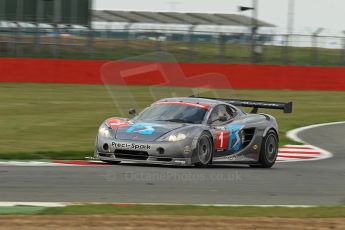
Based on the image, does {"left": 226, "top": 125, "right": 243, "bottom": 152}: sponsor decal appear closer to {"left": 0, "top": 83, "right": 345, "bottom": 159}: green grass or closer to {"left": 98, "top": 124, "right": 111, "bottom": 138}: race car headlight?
{"left": 0, "top": 83, "right": 345, "bottom": 159}: green grass

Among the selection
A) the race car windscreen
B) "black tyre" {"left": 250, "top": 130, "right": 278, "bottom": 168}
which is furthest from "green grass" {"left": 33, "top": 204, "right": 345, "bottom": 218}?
"black tyre" {"left": 250, "top": 130, "right": 278, "bottom": 168}

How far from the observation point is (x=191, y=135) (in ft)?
39.4

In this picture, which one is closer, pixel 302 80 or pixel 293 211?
pixel 293 211

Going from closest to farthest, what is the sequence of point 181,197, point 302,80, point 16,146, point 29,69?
point 181,197, point 16,146, point 29,69, point 302,80

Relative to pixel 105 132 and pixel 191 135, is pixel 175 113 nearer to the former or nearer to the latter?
pixel 191 135

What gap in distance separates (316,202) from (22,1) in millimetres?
35021

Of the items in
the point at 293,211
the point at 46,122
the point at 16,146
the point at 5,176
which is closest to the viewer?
the point at 293,211

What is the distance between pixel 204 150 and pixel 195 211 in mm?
4505

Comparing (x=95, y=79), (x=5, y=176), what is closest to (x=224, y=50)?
(x=95, y=79)

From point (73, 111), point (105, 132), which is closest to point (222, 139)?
point (105, 132)

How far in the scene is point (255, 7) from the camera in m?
39.8

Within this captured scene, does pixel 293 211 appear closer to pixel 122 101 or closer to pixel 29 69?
pixel 122 101

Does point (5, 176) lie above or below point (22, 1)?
below

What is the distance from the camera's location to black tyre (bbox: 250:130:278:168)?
1359 cm
